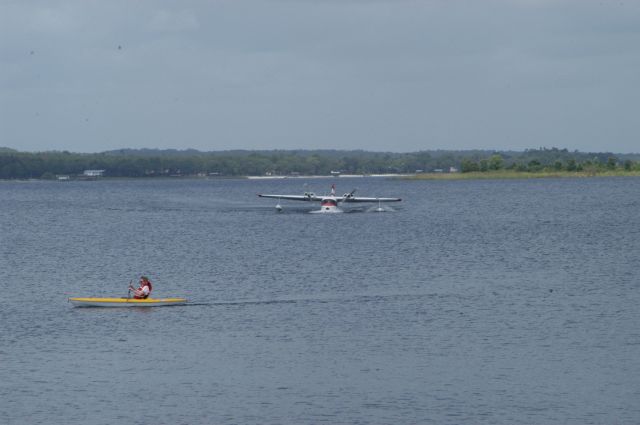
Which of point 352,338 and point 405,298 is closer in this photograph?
point 352,338

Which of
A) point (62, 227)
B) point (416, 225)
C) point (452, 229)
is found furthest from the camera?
point (62, 227)

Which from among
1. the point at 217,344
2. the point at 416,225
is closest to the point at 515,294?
the point at 217,344

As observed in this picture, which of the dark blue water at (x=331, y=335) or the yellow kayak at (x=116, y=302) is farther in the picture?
the yellow kayak at (x=116, y=302)

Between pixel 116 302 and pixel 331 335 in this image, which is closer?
pixel 331 335

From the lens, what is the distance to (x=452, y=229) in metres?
124

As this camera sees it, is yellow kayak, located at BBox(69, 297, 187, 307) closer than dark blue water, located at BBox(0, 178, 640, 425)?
No

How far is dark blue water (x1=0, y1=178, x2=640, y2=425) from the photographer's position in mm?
38812

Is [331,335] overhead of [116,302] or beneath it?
beneath

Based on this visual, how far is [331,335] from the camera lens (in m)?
51.2

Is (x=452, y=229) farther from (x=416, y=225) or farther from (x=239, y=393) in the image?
(x=239, y=393)

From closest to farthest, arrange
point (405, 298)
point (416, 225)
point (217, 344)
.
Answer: point (217, 344)
point (405, 298)
point (416, 225)

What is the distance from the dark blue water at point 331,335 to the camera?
38.8m

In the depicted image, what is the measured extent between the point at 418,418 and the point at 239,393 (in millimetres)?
7416

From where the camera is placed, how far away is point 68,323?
55625mm
